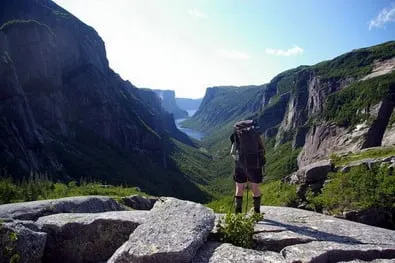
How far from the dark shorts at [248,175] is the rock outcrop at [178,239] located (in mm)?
1483

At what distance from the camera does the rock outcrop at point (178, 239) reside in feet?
28.8

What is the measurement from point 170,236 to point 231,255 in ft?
5.34

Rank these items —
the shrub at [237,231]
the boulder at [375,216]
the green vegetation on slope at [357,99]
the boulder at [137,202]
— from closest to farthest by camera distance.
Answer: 1. the shrub at [237,231]
2. the boulder at [375,216]
3. the boulder at [137,202]
4. the green vegetation on slope at [357,99]

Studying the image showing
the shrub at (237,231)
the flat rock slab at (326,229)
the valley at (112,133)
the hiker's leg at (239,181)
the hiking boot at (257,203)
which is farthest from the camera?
the valley at (112,133)

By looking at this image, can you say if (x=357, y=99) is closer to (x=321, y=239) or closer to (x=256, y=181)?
(x=256, y=181)

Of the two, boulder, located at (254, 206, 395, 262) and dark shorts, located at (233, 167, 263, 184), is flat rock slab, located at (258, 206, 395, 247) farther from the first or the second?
dark shorts, located at (233, 167, 263, 184)

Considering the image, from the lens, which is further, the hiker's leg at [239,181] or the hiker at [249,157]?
the hiker's leg at [239,181]

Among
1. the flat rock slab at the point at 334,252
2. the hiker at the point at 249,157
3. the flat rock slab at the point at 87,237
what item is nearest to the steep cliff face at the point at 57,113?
the flat rock slab at the point at 87,237

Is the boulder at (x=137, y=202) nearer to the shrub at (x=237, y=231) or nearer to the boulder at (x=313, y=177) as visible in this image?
the boulder at (x=313, y=177)

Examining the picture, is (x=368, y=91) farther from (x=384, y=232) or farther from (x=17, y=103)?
(x=384, y=232)

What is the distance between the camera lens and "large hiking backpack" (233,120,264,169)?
12.7 metres

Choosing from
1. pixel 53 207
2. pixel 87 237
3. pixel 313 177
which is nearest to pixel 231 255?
pixel 87 237

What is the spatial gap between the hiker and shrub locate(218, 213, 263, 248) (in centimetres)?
235

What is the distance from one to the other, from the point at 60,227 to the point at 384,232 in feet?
36.1
